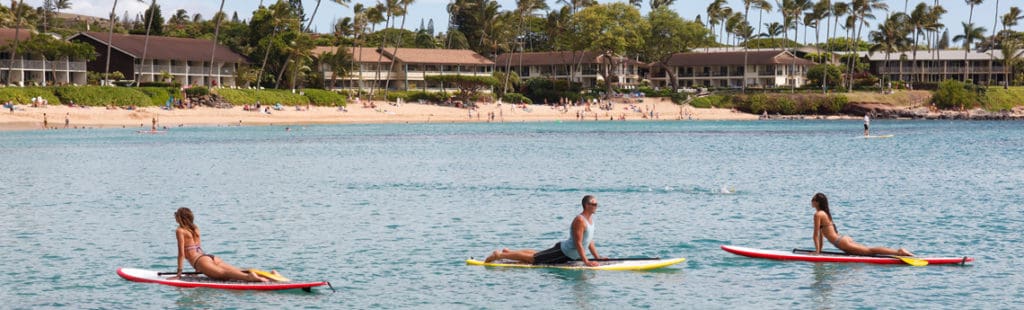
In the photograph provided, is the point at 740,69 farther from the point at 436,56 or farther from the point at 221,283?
the point at 221,283

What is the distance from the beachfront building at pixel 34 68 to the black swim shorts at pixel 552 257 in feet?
270

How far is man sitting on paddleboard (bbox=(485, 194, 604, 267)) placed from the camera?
17605 millimetres

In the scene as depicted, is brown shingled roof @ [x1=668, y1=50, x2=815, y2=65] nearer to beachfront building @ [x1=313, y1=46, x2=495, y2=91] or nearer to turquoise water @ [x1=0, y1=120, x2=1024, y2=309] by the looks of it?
beachfront building @ [x1=313, y1=46, x2=495, y2=91]

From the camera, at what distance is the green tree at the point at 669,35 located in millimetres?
140375

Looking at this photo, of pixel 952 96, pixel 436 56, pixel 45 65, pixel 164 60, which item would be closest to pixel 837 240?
pixel 45 65

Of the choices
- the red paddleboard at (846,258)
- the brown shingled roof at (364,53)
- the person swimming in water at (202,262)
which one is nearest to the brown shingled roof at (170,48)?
the brown shingled roof at (364,53)

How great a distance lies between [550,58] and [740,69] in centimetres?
2393

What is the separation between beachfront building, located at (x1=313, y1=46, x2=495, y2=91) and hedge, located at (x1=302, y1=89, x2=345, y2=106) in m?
12.4

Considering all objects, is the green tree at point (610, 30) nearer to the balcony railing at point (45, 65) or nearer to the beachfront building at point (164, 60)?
the beachfront building at point (164, 60)

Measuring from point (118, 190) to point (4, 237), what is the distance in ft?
40.1

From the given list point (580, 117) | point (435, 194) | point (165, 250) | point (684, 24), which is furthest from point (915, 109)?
point (165, 250)

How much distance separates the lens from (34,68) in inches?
3802

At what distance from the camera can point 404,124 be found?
104688mm

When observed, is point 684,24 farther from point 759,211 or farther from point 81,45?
point 759,211
